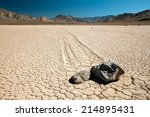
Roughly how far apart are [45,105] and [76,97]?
74 cm

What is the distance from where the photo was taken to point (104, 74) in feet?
13.0

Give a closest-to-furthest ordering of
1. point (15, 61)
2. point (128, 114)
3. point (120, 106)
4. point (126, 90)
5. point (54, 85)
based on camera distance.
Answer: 1. point (128, 114)
2. point (120, 106)
3. point (126, 90)
4. point (54, 85)
5. point (15, 61)

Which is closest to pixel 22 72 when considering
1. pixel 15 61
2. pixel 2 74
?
pixel 2 74

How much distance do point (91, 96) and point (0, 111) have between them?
1852mm

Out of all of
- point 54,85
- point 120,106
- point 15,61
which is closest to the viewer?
point 120,106

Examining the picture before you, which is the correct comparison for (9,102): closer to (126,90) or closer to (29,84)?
(29,84)

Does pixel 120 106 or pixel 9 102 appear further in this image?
pixel 9 102

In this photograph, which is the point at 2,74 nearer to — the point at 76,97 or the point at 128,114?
the point at 76,97

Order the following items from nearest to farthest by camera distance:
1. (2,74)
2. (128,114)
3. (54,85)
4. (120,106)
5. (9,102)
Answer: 1. (128,114)
2. (120,106)
3. (9,102)
4. (54,85)
5. (2,74)

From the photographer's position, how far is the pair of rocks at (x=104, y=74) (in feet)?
13.0

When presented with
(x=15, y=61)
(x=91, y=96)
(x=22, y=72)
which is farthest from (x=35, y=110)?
(x=15, y=61)

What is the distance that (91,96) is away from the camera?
3.38 m

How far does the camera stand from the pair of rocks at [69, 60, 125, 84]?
13.0 ft

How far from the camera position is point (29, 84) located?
408cm
